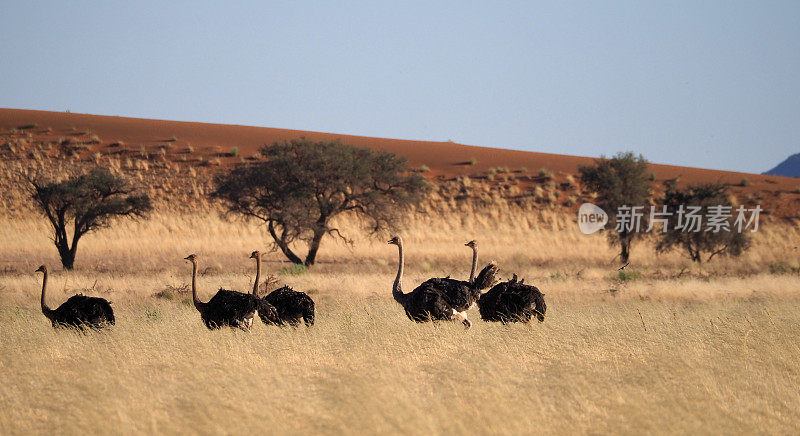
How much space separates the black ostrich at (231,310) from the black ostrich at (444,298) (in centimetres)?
206

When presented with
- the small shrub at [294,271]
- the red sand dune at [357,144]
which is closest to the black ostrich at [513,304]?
the small shrub at [294,271]

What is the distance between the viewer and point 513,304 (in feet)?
34.7

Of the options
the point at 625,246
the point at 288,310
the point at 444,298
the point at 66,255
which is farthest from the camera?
the point at 625,246

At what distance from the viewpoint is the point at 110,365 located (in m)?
8.37

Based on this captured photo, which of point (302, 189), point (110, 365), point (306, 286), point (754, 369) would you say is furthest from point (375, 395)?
point (302, 189)

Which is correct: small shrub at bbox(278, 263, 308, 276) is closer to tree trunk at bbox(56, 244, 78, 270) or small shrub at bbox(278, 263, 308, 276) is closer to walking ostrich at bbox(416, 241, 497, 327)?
tree trunk at bbox(56, 244, 78, 270)

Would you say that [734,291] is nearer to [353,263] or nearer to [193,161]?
[353,263]

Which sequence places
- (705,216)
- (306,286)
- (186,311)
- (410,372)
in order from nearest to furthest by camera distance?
(410,372) → (186,311) → (306,286) → (705,216)

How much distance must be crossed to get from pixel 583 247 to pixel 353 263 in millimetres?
12442

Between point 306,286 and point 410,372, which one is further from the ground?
point 410,372

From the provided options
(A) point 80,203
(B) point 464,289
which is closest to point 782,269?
(B) point 464,289

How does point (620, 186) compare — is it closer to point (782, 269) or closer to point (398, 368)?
point (782, 269)

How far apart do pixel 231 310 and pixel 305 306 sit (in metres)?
1.07

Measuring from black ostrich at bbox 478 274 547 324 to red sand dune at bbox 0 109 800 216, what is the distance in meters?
38.6
